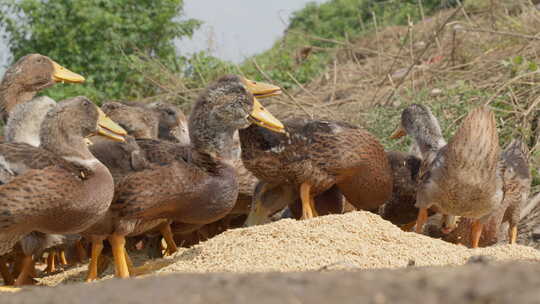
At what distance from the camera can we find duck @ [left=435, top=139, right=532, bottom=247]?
5.98 metres

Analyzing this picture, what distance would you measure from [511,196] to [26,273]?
3.84 metres

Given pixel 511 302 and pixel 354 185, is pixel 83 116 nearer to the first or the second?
pixel 354 185

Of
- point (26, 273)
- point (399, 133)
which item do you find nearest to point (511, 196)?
point (399, 133)

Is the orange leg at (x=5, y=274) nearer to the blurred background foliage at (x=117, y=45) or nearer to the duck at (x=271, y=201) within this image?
the duck at (x=271, y=201)

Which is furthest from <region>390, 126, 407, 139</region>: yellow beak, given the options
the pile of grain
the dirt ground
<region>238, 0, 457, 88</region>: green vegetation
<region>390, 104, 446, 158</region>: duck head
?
the dirt ground

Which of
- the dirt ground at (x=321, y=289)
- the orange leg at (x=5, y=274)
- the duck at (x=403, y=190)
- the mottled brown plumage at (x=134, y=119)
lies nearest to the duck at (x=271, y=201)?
the duck at (x=403, y=190)

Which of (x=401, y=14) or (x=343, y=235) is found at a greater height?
(x=401, y=14)

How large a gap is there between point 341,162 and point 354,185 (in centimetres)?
46

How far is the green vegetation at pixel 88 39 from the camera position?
1024 centimetres

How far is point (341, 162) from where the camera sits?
19.0 ft

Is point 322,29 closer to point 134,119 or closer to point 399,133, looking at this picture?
point 399,133

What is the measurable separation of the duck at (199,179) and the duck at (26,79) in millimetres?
2053

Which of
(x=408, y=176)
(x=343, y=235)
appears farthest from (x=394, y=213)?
(x=343, y=235)

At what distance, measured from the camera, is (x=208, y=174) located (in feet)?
17.0
